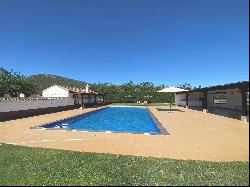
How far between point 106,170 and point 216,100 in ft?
119

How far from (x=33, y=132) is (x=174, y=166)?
8.47 m

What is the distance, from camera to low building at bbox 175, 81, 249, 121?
904 inches

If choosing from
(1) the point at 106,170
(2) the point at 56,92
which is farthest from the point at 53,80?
(1) the point at 106,170

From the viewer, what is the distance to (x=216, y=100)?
40.5m

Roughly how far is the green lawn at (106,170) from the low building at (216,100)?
470 inches

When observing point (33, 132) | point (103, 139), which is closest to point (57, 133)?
point (33, 132)

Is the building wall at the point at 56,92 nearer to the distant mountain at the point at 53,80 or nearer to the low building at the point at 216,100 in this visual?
the low building at the point at 216,100

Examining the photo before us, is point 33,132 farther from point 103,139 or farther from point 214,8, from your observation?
point 214,8

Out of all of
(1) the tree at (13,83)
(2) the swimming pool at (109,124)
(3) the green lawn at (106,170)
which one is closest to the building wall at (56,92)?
(2) the swimming pool at (109,124)

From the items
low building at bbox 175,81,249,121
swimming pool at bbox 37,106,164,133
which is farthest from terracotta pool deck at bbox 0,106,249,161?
low building at bbox 175,81,249,121

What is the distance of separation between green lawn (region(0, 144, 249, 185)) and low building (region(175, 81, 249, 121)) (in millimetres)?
11934

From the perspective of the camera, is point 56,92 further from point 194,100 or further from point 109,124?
point 194,100

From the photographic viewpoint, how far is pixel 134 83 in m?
65.4

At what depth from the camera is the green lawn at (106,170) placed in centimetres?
636
